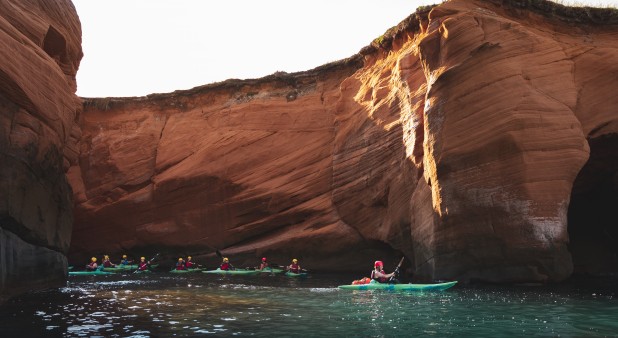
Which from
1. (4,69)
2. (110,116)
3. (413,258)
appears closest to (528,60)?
(413,258)

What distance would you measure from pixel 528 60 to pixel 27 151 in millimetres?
15564

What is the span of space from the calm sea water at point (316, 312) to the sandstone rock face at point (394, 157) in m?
2.71

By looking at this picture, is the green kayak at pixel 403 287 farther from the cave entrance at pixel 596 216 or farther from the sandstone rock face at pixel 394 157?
the cave entrance at pixel 596 216

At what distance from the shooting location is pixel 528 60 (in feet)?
60.3

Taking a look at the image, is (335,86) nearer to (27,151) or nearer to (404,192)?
(404,192)

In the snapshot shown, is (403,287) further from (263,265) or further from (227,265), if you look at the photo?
(227,265)

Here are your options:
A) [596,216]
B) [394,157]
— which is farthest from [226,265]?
[596,216]

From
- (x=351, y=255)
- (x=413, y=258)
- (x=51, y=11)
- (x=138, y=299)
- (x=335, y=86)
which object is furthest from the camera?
(x=335, y=86)

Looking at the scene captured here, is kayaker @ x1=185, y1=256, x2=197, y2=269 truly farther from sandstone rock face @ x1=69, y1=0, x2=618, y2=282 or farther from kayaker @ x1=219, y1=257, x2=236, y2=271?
kayaker @ x1=219, y1=257, x2=236, y2=271

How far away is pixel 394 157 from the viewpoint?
22.9m

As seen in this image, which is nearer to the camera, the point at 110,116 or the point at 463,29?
the point at 463,29

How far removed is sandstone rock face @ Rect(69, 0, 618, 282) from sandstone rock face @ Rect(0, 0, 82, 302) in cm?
1068

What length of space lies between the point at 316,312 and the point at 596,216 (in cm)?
1578

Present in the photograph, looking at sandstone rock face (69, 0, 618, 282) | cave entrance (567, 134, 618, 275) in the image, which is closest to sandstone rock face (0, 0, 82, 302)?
sandstone rock face (69, 0, 618, 282)
